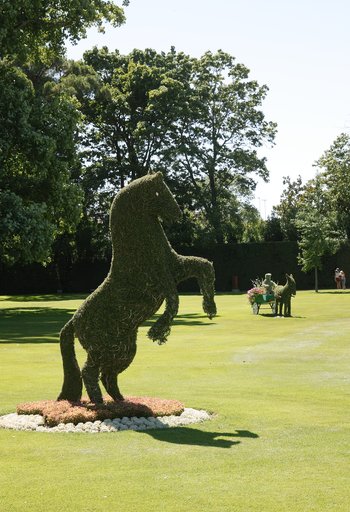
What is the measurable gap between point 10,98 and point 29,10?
3770 mm

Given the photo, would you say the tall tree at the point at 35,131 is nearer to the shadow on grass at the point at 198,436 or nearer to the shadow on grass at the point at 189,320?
the shadow on grass at the point at 189,320

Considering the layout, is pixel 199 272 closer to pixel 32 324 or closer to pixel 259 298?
pixel 32 324

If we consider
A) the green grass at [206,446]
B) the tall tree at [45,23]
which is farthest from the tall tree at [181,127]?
the green grass at [206,446]

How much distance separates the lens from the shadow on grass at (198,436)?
33.1ft

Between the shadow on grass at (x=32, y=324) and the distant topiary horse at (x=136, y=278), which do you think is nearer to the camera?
the distant topiary horse at (x=136, y=278)

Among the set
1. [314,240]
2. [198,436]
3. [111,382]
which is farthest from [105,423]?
[314,240]

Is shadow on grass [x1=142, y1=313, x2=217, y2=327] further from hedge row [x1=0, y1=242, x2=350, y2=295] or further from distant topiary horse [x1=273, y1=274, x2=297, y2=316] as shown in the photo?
hedge row [x1=0, y1=242, x2=350, y2=295]

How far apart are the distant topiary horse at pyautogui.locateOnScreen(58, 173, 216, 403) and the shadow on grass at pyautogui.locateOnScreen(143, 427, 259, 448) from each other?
130 centimetres

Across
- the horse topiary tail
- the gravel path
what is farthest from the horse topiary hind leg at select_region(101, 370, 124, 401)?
the gravel path

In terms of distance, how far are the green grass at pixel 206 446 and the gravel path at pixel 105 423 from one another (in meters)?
0.26

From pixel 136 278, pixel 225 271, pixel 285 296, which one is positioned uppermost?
pixel 225 271

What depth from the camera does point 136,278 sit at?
11406 millimetres

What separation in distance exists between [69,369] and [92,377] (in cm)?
53

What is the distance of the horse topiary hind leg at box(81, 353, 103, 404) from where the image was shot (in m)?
11.7
